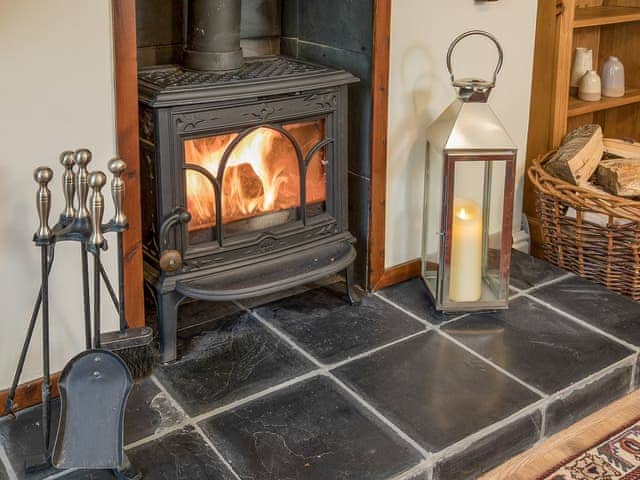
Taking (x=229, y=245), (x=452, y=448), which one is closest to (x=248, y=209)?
(x=229, y=245)

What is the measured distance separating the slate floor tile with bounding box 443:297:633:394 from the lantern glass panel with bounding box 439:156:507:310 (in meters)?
0.07

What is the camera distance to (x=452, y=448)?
1.72 metres

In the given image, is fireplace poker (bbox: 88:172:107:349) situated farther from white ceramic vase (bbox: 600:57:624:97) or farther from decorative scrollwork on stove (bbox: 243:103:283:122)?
white ceramic vase (bbox: 600:57:624:97)

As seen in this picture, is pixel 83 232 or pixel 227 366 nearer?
pixel 83 232

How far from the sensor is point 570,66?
2.83 m

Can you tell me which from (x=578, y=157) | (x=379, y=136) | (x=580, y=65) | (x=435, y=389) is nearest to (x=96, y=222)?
(x=435, y=389)

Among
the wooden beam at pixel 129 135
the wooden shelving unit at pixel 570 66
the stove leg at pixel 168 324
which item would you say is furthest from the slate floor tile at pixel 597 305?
the wooden beam at pixel 129 135

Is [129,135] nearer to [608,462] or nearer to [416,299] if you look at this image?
[416,299]

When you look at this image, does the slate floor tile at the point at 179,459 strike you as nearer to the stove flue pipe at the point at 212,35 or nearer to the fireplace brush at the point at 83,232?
the fireplace brush at the point at 83,232

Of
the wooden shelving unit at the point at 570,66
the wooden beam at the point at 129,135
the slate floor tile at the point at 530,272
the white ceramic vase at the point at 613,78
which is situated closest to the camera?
the wooden beam at the point at 129,135

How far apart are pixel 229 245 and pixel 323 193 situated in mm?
318

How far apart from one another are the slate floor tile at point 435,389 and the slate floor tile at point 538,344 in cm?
6

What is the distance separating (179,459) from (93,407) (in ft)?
0.76

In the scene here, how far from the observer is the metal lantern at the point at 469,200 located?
2088mm
